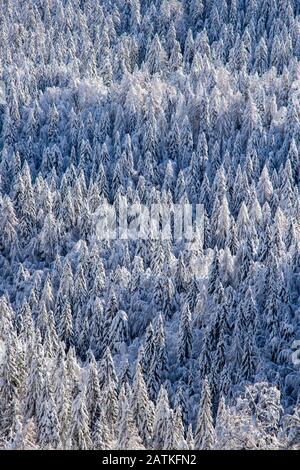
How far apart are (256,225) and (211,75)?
88.0 feet

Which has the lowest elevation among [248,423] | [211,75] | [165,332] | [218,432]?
[165,332]

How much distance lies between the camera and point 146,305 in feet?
179

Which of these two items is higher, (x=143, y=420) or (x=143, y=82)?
(x=143, y=82)

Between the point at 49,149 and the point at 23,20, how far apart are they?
34.9m

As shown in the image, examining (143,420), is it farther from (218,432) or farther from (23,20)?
(23,20)

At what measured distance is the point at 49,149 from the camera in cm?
7194

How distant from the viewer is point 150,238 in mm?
59625

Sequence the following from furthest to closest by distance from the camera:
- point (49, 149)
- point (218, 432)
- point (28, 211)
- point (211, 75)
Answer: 1. point (211, 75)
2. point (49, 149)
3. point (28, 211)
4. point (218, 432)

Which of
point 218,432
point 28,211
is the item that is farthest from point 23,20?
point 218,432

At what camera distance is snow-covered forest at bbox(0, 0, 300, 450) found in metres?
42.0

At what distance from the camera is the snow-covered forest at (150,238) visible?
138 feet
